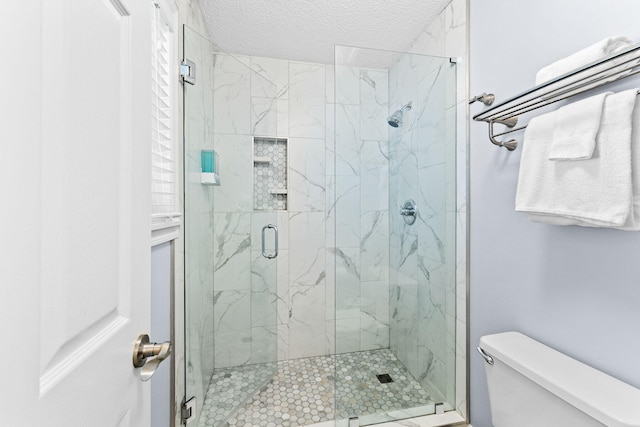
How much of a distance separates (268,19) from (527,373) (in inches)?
84.6

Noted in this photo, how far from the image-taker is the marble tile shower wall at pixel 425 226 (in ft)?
5.18

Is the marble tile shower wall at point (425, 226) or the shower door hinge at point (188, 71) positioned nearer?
the shower door hinge at point (188, 71)

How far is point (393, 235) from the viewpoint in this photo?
1604mm

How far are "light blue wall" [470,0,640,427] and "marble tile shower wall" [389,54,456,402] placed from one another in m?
0.15

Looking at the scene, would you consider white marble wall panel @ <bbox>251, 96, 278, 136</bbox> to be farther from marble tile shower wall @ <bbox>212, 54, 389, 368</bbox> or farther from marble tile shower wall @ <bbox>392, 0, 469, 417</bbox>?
marble tile shower wall @ <bbox>392, 0, 469, 417</bbox>

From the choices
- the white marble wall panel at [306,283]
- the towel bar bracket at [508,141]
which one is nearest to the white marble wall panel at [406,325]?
the white marble wall panel at [306,283]

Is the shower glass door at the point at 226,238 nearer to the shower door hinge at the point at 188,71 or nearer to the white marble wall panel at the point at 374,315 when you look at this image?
the shower door hinge at the point at 188,71

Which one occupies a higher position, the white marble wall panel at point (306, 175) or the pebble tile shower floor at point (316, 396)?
the white marble wall panel at point (306, 175)

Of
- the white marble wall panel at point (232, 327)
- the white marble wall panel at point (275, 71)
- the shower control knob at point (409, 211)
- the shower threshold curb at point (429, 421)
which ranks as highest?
the white marble wall panel at point (275, 71)

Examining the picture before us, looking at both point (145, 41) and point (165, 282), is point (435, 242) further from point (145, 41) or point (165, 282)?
point (145, 41)

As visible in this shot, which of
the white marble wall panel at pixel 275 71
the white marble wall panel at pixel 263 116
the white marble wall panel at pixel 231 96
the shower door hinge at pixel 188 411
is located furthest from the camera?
the white marble wall panel at pixel 275 71

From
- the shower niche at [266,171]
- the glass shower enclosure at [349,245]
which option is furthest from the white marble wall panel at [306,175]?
the glass shower enclosure at [349,245]

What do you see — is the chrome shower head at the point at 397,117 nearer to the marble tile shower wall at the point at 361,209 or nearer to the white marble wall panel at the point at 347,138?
the marble tile shower wall at the point at 361,209

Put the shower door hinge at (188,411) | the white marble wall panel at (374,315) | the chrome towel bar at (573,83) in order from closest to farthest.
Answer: the chrome towel bar at (573,83)
the shower door hinge at (188,411)
the white marble wall panel at (374,315)
